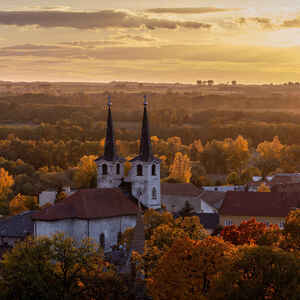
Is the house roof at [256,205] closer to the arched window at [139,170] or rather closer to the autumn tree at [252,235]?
the arched window at [139,170]

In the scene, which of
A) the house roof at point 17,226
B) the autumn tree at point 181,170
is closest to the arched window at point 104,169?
the house roof at point 17,226

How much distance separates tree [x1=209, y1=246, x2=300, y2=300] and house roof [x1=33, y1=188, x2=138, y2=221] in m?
27.2

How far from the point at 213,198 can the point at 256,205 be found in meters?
18.2

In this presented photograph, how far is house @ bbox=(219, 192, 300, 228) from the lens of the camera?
263ft

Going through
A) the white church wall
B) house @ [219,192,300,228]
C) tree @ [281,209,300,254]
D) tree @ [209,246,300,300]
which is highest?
tree @ [209,246,300,300]

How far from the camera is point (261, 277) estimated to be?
132 ft

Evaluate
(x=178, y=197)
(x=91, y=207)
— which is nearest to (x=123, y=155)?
(x=178, y=197)

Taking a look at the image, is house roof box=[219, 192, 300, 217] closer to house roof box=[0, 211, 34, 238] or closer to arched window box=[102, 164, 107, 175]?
arched window box=[102, 164, 107, 175]

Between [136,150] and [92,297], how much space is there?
10668cm

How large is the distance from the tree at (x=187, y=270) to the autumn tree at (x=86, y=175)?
2505 inches

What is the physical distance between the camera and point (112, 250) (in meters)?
66.2

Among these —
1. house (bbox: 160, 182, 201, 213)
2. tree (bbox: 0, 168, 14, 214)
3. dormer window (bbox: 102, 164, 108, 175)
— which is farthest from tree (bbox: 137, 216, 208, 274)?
tree (bbox: 0, 168, 14, 214)

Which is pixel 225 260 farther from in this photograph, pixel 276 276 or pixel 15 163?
pixel 15 163

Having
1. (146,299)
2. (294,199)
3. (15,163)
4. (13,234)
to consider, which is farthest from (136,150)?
(146,299)
